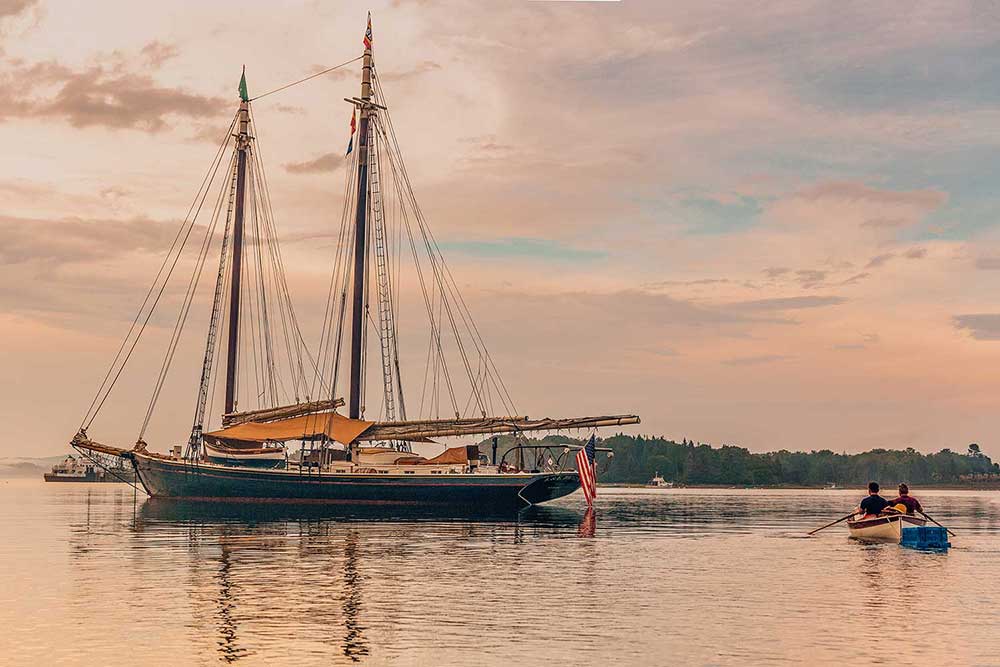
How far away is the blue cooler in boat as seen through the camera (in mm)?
63094

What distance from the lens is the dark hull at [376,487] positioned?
324ft

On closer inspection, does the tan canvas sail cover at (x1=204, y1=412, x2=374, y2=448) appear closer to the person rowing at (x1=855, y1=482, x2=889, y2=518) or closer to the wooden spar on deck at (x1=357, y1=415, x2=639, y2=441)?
the wooden spar on deck at (x1=357, y1=415, x2=639, y2=441)

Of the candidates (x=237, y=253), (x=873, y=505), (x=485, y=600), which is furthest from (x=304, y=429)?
(x=485, y=600)

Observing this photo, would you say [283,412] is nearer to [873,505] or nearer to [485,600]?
[873,505]

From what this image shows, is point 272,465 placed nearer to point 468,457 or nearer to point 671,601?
point 468,457

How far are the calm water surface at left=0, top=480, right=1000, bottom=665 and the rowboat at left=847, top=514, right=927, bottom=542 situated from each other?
211 cm

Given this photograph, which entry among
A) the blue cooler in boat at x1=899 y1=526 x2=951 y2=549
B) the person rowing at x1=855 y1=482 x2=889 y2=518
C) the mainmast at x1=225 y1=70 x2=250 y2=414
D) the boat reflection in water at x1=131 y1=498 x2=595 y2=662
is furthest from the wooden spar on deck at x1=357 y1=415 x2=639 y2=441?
the blue cooler in boat at x1=899 y1=526 x2=951 y2=549

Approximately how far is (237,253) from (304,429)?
2550cm

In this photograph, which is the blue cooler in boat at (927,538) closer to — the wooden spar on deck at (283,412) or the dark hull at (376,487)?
the dark hull at (376,487)

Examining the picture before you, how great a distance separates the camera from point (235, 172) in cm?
12194

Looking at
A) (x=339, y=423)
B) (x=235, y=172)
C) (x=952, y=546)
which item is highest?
(x=235, y=172)

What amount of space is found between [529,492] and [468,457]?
20.1ft

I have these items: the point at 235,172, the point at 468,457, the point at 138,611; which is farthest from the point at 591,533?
the point at 235,172

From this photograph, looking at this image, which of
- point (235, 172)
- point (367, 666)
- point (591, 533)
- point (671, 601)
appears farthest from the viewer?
point (235, 172)
